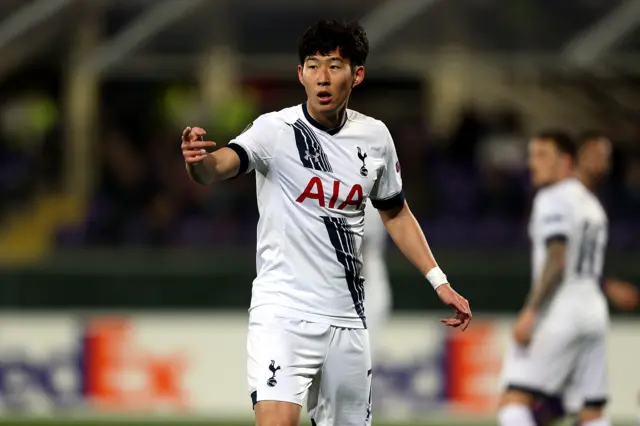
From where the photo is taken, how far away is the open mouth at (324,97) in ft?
18.6

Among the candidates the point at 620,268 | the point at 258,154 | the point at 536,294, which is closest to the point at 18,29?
the point at 620,268

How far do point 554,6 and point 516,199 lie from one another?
2.78 meters

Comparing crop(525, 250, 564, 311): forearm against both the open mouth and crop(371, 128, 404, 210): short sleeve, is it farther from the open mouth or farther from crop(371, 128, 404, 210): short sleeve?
the open mouth

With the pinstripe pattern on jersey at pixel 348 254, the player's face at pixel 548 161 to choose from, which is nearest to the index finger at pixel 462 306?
the pinstripe pattern on jersey at pixel 348 254

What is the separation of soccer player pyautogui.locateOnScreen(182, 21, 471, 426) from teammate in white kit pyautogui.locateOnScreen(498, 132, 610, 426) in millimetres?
2721

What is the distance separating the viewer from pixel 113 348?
1327 centimetres

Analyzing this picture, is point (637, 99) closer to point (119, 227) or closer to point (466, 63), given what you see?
point (466, 63)

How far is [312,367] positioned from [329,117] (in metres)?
1.06

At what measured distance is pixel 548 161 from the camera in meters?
8.65

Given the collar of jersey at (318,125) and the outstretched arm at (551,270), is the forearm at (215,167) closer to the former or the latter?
the collar of jersey at (318,125)

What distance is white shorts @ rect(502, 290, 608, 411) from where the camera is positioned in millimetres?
8594

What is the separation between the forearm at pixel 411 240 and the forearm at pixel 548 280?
2.51 meters

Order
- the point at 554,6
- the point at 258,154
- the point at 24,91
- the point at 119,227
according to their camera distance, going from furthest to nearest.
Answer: the point at 24,91 → the point at 554,6 → the point at 119,227 → the point at 258,154

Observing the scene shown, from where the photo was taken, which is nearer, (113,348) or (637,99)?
(113,348)
